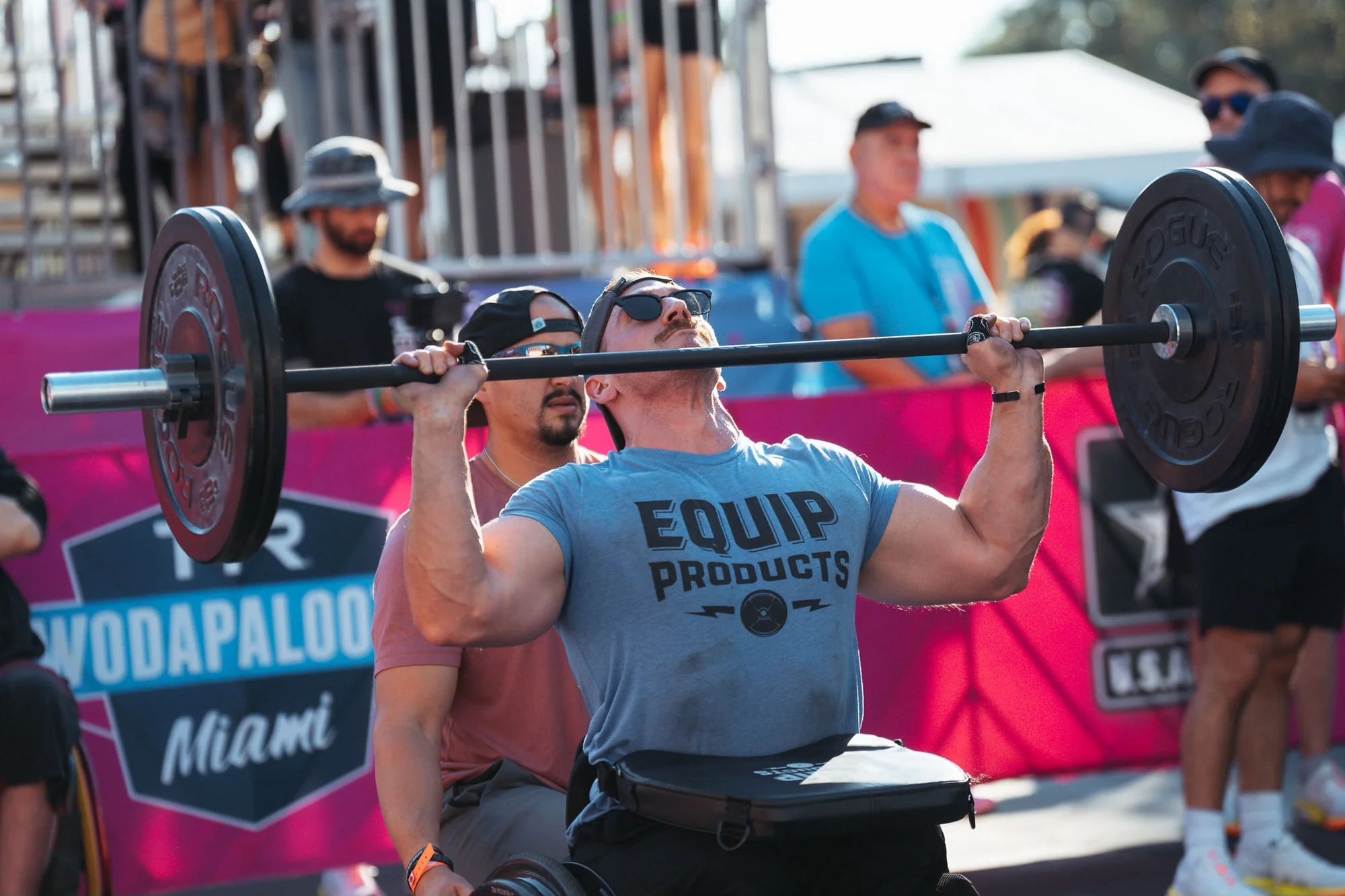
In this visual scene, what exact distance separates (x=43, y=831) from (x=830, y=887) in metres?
2.35

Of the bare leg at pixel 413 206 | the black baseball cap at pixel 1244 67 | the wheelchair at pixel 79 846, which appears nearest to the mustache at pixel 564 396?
the wheelchair at pixel 79 846

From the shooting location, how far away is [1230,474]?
9.77 ft

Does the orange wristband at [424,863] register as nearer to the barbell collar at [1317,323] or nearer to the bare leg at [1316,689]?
the barbell collar at [1317,323]

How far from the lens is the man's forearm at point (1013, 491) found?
2.91 metres

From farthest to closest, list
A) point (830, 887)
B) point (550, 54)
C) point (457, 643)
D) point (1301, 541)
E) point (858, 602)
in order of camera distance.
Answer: point (550, 54) → point (858, 602) → point (1301, 541) → point (457, 643) → point (830, 887)

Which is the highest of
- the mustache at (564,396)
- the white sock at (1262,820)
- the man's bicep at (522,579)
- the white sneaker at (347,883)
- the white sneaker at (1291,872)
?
the mustache at (564,396)

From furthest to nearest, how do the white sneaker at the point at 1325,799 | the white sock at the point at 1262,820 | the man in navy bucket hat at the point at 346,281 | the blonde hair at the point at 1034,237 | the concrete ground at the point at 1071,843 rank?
the blonde hair at the point at 1034,237, the man in navy bucket hat at the point at 346,281, the white sneaker at the point at 1325,799, the concrete ground at the point at 1071,843, the white sock at the point at 1262,820

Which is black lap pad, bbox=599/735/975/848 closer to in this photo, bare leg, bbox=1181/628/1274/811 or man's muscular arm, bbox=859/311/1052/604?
man's muscular arm, bbox=859/311/1052/604

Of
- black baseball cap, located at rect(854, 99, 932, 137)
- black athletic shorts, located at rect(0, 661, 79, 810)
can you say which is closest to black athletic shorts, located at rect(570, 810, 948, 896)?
black athletic shorts, located at rect(0, 661, 79, 810)

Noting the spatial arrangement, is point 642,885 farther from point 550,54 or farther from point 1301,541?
point 550,54

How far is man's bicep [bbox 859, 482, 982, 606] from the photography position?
292 centimetres

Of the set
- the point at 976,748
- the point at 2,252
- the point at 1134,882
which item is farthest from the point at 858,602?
the point at 2,252

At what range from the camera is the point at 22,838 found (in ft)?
13.0

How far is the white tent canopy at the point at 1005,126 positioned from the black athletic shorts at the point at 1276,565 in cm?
650
